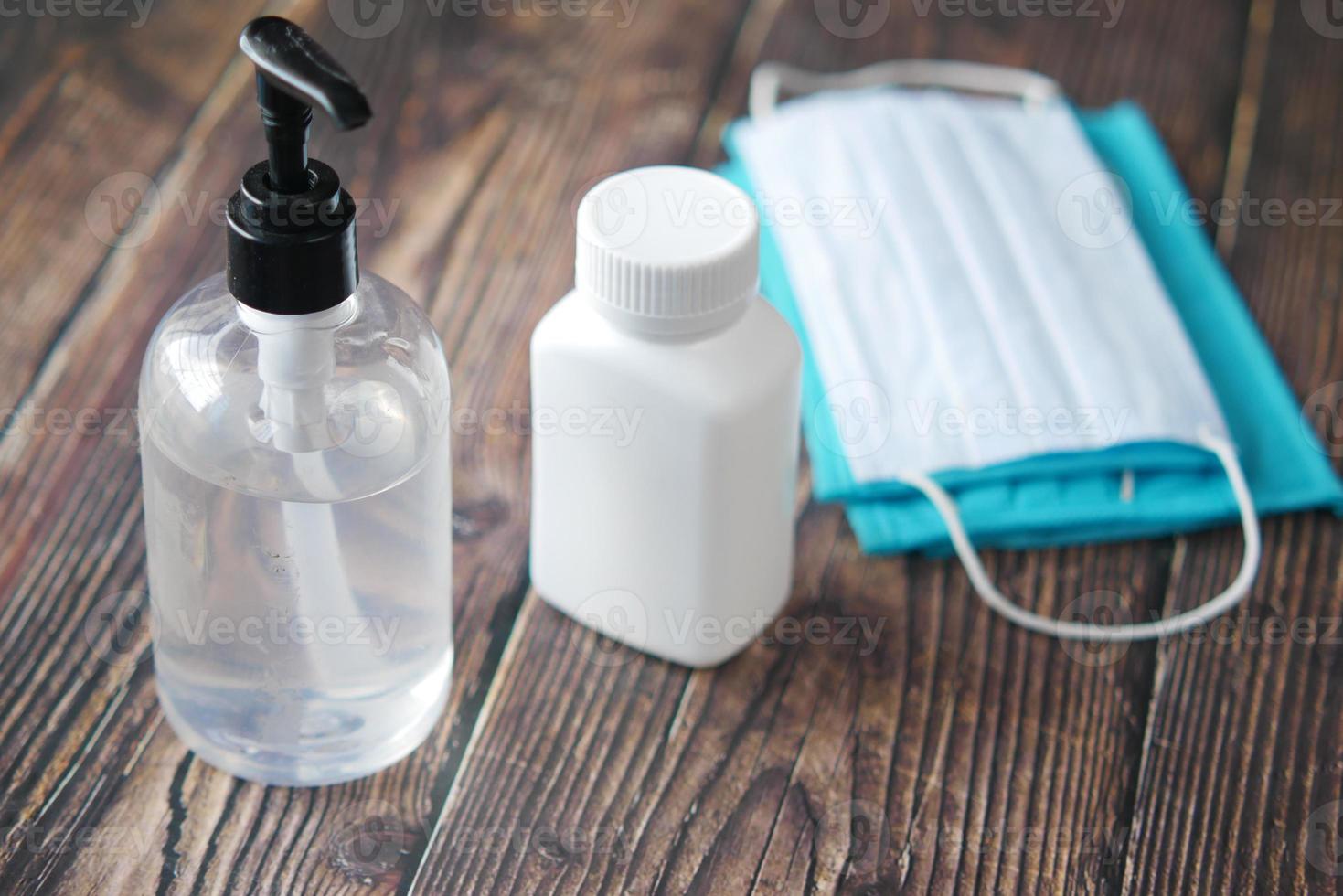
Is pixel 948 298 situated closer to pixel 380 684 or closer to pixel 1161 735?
pixel 1161 735

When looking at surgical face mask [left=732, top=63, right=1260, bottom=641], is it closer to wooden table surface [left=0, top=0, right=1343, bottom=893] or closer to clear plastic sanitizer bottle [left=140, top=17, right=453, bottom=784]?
wooden table surface [left=0, top=0, right=1343, bottom=893]

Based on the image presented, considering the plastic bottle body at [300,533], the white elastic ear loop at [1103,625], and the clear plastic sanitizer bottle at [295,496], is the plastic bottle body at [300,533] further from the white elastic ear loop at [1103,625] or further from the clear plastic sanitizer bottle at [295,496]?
the white elastic ear loop at [1103,625]

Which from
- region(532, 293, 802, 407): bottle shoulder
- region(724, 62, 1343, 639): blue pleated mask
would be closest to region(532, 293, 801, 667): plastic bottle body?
region(532, 293, 802, 407): bottle shoulder

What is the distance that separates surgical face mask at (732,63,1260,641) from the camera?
754 millimetres

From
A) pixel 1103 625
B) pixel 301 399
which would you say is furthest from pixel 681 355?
pixel 1103 625

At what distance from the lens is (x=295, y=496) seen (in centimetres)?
58

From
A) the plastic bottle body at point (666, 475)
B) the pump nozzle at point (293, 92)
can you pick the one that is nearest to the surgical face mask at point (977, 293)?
the plastic bottle body at point (666, 475)

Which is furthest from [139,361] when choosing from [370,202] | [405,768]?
[405,768]

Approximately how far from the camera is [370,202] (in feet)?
2.93

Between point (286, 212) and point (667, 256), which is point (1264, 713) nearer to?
point (667, 256)

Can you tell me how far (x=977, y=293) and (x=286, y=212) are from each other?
436 millimetres

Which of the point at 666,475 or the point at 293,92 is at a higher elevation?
the point at 293,92

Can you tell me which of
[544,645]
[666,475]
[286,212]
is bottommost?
[544,645]

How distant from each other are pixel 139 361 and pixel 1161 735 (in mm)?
534
